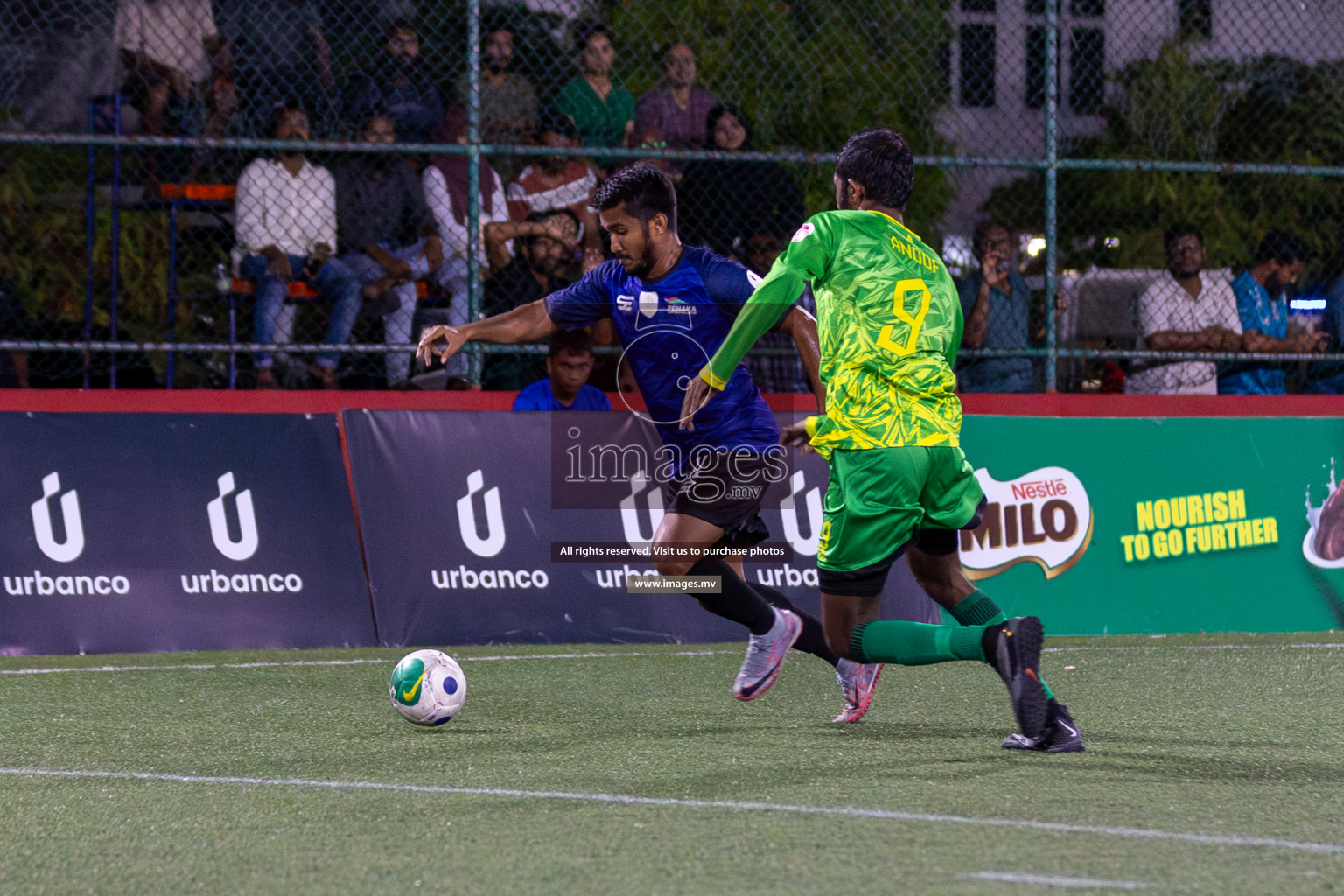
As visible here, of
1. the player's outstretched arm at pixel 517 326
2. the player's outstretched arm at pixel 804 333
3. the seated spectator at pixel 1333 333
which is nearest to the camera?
the player's outstretched arm at pixel 804 333

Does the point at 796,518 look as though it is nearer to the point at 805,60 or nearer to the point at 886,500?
the point at 805,60

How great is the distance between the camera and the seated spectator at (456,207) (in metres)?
9.16

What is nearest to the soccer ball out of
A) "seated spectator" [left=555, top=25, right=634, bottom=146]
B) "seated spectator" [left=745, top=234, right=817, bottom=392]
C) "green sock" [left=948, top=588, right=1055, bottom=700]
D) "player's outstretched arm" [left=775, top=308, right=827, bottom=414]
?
"player's outstretched arm" [left=775, top=308, right=827, bottom=414]

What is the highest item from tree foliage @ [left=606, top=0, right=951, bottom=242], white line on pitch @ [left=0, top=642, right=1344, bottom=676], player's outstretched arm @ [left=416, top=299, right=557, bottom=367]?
tree foliage @ [left=606, top=0, right=951, bottom=242]

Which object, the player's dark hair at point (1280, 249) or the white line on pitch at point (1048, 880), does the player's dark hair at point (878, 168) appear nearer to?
the white line on pitch at point (1048, 880)

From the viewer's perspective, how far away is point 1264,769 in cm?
457

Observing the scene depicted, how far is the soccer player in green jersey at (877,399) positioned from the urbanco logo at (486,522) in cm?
372

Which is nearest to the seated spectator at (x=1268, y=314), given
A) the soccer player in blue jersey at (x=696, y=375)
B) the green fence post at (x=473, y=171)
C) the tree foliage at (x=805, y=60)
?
the tree foliage at (x=805, y=60)

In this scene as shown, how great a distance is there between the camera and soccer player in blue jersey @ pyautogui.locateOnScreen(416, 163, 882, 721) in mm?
6031

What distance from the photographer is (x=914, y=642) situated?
15.5ft

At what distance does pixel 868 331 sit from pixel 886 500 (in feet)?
1.70

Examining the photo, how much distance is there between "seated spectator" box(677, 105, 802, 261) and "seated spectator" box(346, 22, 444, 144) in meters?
1.73

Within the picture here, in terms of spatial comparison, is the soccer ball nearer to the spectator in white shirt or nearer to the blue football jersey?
the blue football jersey

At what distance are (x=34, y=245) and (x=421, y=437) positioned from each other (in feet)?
10.1
